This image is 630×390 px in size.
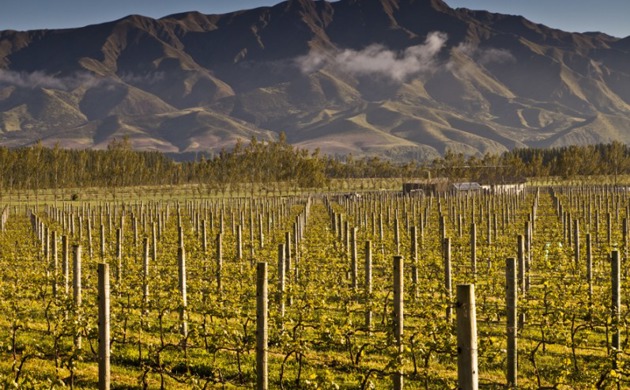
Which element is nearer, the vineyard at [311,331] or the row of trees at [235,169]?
the vineyard at [311,331]

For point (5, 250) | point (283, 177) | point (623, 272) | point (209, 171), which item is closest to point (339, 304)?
point (623, 272)

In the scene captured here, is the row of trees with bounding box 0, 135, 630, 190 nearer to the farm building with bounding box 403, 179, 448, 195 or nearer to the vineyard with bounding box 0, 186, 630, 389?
the farm building with bounding box 403, 179, 448, 195

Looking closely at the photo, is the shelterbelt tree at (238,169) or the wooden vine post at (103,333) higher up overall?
the shelterbelt tree at (238,169)

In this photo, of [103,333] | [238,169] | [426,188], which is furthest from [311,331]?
[238,169]

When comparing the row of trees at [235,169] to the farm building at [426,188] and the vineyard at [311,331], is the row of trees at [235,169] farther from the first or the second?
the vineyard at [311,331]

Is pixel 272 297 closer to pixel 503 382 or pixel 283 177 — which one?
pixel 503 382

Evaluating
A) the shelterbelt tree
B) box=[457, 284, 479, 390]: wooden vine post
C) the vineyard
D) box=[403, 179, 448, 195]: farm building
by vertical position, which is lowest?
the vineyard

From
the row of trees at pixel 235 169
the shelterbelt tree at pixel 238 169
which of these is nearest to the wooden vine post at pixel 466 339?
the row of trees at pixel 235 169

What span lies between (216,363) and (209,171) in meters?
106

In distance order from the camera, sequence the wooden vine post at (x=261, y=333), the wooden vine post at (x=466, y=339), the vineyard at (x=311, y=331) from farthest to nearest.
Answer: the vineyard at (x=311, y=331)
the wooden vine post at (x=261, y=333)
the wooden vine post at (x=466, y=339)

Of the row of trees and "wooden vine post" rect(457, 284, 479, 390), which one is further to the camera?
the row of trees

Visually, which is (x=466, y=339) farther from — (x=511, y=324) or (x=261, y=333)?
(x=511, y=324)

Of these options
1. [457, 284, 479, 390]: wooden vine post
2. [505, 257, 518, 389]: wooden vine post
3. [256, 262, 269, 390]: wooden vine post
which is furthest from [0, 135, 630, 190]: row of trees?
[457, 284, 479, 390]: wooden vine post

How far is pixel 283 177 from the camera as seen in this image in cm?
10906
